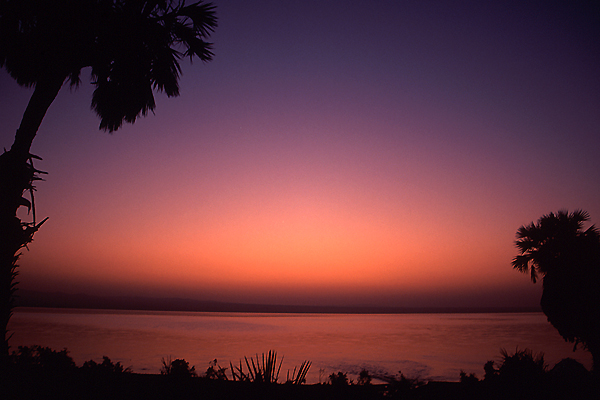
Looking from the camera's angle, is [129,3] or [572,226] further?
[572,226]

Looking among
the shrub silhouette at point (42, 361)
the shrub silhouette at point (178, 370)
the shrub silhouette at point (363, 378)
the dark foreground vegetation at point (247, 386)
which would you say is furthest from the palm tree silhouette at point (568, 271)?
the shrub silhouette at point (42, 361)

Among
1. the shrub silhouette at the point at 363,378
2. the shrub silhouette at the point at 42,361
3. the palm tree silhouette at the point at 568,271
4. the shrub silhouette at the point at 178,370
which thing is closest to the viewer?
the shrub silhouette at the point at 363,378

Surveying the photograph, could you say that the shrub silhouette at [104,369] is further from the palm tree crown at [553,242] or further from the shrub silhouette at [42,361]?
the palm tree crown at [553,242]

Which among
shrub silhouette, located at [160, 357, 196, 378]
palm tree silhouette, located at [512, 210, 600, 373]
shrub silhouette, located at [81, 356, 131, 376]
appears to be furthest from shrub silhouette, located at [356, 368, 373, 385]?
palm tree silhouette, located at [512, 210, 600, 373]

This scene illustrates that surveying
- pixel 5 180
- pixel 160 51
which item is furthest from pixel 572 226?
pixel 5 180

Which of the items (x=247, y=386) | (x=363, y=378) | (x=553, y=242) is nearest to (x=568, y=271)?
(x=553, y=242)

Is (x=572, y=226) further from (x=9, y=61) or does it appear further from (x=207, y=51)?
(x=9, y=61)

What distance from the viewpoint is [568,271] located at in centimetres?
1541

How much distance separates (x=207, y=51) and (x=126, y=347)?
872 inches

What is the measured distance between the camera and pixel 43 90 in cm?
755

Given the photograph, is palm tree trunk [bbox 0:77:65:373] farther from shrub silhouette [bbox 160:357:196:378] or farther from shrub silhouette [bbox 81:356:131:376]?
shrub silhouette [bbox 160:357:196:378]

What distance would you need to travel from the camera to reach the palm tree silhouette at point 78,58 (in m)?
6.86

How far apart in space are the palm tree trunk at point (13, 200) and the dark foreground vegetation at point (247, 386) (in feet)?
4.26

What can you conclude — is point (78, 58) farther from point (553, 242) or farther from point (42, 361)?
point (553, 242)
